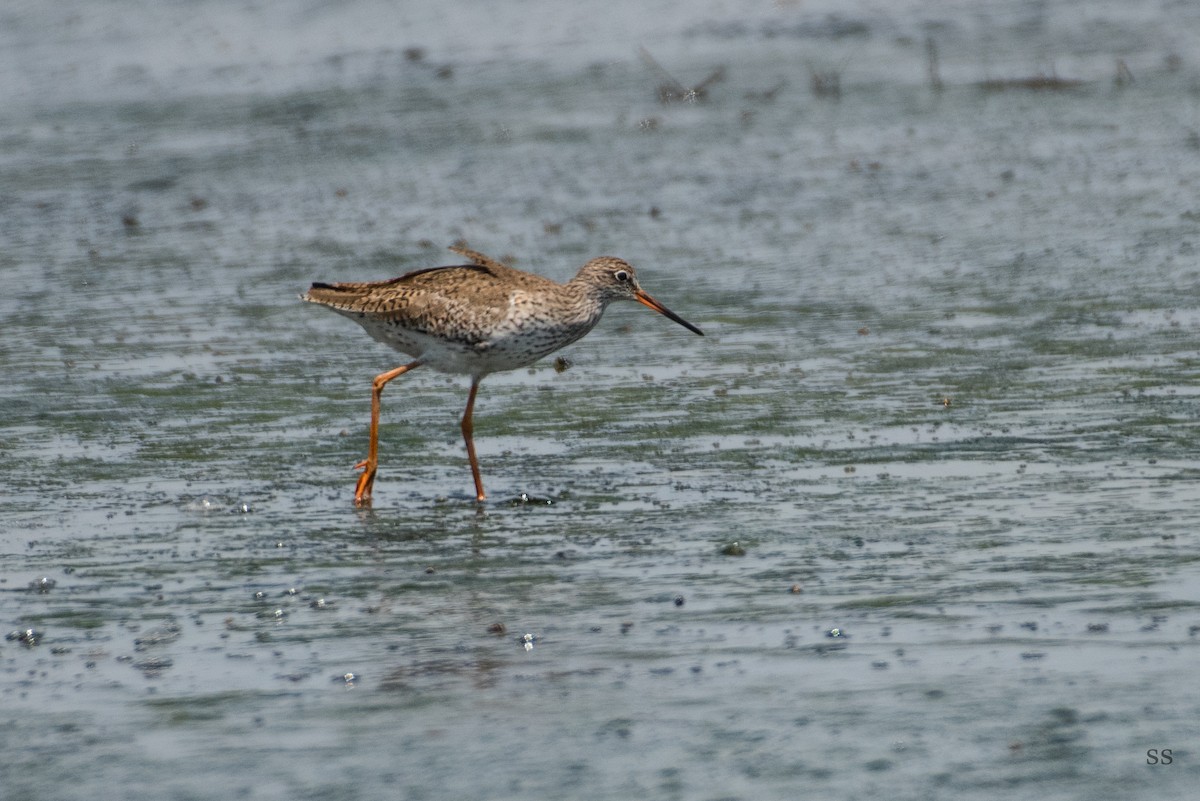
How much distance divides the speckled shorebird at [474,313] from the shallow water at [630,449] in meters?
0.51

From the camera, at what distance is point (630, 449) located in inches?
387

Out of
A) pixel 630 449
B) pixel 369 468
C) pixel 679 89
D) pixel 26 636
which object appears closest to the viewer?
pixel 26 636

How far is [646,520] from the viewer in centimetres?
845

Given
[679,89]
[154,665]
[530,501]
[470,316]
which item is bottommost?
[154,665]

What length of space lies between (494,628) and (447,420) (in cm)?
397

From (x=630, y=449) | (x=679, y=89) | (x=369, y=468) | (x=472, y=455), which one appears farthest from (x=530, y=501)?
(x=679, y=89)

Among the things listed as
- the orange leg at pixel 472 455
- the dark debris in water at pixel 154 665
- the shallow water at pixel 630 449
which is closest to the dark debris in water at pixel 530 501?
the shallow water at pixel 630 449

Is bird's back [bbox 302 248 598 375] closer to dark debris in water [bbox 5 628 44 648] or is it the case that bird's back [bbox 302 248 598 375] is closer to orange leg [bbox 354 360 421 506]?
orange leg [bbox 354 360 421 506]

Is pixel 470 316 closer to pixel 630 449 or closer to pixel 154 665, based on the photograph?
pixel 630 449

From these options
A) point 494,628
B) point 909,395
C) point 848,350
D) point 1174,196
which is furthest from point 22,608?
point 1174,196

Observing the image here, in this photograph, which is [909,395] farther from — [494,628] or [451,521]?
[494,628]

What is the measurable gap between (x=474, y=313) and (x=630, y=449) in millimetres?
1079

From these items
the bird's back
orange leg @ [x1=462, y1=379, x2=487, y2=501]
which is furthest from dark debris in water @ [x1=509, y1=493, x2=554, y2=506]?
the bird's back

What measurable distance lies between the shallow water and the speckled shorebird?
20.2 inches
